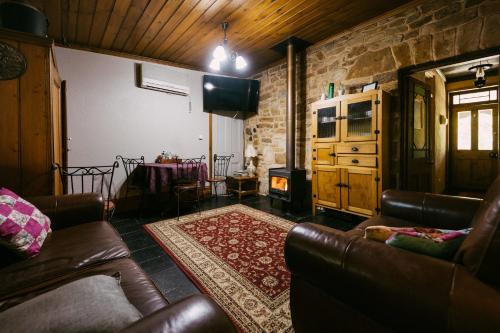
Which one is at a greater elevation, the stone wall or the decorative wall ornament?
the stone wall

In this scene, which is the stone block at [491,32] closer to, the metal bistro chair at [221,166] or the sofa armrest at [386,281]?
the sofa armrest at [386,281]

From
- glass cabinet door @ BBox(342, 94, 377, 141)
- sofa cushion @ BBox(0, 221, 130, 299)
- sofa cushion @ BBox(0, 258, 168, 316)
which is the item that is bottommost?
sofa cushion @ BBox(0, 258, 168, 316)

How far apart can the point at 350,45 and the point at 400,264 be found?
11.7 ft

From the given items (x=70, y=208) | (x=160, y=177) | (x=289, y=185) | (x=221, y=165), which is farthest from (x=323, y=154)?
(x=70, y=208)

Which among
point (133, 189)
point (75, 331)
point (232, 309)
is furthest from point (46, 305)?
point (133, 189)

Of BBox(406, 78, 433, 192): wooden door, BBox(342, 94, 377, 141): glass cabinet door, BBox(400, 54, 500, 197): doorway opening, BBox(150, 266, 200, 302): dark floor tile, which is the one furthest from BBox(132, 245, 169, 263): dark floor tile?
BBox(400, 54, 500, 197): doorway opening

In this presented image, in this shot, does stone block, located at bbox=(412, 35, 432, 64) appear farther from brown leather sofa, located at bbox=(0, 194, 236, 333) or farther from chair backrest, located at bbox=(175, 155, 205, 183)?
brown leather sofa, located at bbox=(0, 194, 236, 333)

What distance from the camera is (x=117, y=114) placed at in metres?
4.07

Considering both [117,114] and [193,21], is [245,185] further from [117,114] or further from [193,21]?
[193,21]

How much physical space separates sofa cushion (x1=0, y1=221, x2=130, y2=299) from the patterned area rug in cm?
75

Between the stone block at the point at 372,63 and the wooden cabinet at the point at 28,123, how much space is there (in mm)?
3615

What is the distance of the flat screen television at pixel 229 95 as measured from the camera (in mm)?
4957

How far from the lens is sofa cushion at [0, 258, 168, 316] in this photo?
91cm

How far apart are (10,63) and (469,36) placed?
4.34m
